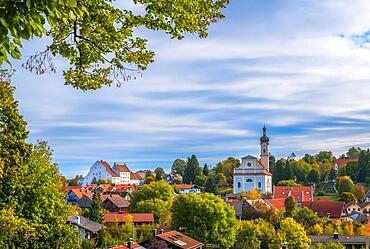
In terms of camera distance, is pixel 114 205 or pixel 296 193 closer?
pixel 114 205

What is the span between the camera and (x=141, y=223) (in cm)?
4572

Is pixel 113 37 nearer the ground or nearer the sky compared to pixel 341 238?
nearer the sky

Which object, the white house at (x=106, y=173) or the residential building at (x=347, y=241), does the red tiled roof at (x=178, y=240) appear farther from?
the white house at (x=106, y=173)

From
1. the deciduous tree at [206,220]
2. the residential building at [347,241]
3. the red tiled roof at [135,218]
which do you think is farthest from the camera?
the red tiled roof at [135,218]

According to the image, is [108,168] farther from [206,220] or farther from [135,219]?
[206,220]

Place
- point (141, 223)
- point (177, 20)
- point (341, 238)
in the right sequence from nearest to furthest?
point (177, 20), point (341, 238), point (141, 223)

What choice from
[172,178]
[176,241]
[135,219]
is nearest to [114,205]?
[135,219]

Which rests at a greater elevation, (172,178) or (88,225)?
(172,178)

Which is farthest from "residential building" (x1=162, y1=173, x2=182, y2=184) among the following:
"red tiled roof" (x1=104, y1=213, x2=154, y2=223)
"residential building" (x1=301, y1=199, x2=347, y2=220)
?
"red tiled roof" (x1=104, y1=213, x2=154, y2=223)

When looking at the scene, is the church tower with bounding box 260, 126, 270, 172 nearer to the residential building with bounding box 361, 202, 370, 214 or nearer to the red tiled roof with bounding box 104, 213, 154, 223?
the residential building with bounding box 361, 202, 370, 214

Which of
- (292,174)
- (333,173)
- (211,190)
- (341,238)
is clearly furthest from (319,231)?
(333,173)

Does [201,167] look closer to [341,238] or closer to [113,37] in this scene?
[341,238]

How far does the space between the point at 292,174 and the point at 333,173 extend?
37.8 feet

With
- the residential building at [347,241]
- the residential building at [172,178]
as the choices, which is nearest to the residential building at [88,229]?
the residential building at [347,241]
